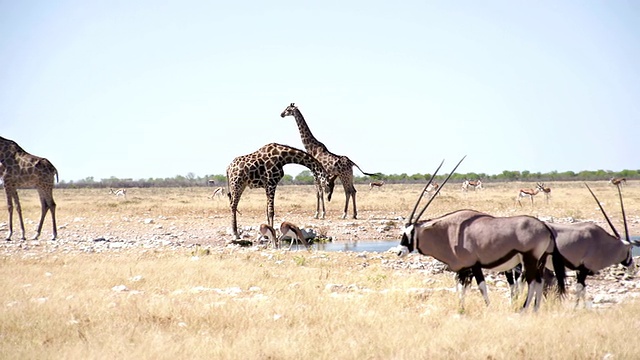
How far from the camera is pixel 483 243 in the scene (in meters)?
8.19

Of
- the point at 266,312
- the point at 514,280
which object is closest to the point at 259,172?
the point at 514,280

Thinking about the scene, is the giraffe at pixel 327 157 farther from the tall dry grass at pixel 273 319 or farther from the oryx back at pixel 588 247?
A: the oryx back at pixel 588 247

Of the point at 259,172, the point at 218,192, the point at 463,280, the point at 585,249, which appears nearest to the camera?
the point at 585,249

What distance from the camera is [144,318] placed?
8.10m

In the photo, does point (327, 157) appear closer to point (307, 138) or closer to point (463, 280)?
point (307, 138)

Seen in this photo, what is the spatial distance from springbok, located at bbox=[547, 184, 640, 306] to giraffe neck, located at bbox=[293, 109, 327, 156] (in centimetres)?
1890

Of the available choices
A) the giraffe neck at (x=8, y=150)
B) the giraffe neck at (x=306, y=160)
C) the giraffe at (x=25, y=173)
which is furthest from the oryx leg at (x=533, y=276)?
the giraffe neck at (x=8, y=150)

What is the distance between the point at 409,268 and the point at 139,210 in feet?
64.3

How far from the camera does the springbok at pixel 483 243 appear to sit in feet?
26.5

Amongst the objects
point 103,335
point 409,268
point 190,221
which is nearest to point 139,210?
point 190,221

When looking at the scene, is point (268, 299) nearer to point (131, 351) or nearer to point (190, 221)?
point (131, 351)

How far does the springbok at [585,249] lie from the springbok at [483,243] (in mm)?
289

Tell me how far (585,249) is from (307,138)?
19.5 metres

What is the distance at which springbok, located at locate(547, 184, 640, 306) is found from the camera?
848 centimetres
